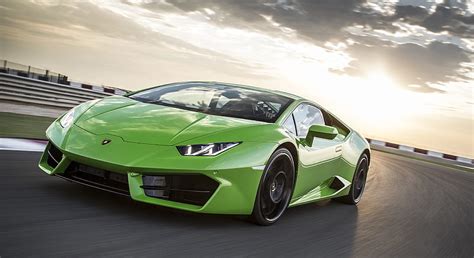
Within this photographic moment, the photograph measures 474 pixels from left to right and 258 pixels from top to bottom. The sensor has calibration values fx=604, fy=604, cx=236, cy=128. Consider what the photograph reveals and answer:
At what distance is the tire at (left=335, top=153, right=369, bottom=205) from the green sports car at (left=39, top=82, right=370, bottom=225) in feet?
3.74

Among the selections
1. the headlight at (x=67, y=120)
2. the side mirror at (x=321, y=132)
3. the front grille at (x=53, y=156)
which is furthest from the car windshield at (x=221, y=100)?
the front grille at (x=53, y=156)

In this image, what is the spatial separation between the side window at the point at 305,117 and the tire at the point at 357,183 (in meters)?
1.11

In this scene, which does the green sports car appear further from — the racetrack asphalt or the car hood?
the racetrack asphalt

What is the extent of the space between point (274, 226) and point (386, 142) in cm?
2506

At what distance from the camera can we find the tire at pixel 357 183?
7.02 metres

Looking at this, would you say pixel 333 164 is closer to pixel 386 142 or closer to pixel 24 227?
pixel 24 227

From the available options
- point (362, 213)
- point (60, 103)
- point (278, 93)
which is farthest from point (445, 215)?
point (60, 103)

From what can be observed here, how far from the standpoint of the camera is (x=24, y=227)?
3.63 metres

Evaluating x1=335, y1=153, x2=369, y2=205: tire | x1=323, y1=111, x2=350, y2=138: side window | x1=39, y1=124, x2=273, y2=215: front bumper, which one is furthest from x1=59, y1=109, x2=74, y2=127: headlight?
x1=335, y1=153, x2=369, y2=205: tire

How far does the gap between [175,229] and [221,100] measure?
1613 mm

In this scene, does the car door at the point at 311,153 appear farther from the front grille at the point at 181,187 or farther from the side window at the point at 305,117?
the front grille at the point at 181,187

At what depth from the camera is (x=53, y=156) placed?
4.69 meters

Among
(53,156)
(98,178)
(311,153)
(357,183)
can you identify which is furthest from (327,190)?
(53,156)

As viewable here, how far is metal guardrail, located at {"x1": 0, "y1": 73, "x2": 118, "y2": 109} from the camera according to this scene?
46.6 ft
